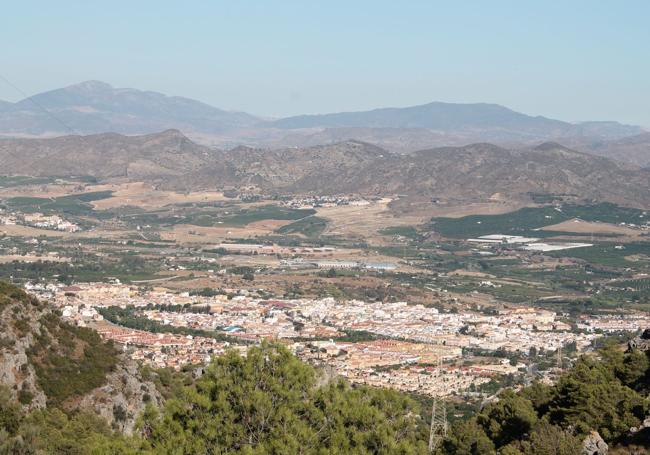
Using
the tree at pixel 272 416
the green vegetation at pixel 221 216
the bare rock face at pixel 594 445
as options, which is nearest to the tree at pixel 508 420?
the bare rock face at pixel 594 445

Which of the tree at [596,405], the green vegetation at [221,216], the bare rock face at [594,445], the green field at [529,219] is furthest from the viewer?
the green vegetation at [221,216]

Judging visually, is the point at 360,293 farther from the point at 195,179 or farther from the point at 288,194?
the point at 195,179

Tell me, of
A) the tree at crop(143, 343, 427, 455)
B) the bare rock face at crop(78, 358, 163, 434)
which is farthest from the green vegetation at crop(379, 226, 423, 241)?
the tree at crop(143, 343, 427, 455)

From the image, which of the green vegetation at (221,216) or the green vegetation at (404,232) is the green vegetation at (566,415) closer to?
the green vegetation at (404,232)

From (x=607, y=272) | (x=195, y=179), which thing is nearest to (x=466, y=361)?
(x=607, y=272)

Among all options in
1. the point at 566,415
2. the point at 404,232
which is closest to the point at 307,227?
the point at 404,232
